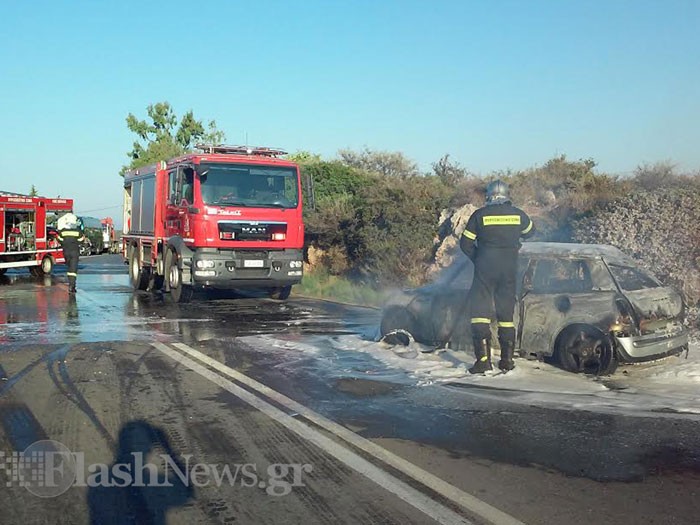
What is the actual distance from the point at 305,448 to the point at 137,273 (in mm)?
14404

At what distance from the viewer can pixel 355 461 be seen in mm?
4984

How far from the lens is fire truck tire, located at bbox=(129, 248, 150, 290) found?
60.3 feet

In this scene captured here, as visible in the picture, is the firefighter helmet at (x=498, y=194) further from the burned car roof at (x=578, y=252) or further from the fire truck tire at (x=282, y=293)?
the fire truck tire at (x=282, y=293)

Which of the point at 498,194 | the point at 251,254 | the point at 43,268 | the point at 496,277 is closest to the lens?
the point at 496,277

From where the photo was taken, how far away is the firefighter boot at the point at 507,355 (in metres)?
7.72

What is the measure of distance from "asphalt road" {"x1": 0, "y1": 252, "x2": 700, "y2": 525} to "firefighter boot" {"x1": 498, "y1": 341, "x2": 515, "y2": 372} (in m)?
0.89

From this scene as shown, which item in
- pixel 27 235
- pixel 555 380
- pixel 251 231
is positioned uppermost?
pixel 251 231

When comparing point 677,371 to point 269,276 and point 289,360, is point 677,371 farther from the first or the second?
point 269,276

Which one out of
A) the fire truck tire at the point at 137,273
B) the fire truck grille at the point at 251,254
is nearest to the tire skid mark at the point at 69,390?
the fire truck grille at the point at 251,254

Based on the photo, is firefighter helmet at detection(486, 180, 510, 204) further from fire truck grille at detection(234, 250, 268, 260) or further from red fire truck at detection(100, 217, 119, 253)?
red fire truck at detection(100, 217, 119, 253)

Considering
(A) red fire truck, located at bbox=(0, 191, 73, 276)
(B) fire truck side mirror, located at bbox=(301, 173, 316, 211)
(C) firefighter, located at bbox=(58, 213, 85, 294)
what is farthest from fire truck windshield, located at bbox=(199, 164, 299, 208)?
(A) red fire truck, located at bbox=(0, 191, 73, 276)

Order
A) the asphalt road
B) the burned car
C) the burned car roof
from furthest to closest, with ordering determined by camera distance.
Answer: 1. the burned car roof
2. the burned car
3. the asphalt road

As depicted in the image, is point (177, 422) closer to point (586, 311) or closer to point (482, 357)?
point (482, 357)

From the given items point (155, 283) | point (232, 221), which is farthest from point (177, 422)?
point (155, 283)
